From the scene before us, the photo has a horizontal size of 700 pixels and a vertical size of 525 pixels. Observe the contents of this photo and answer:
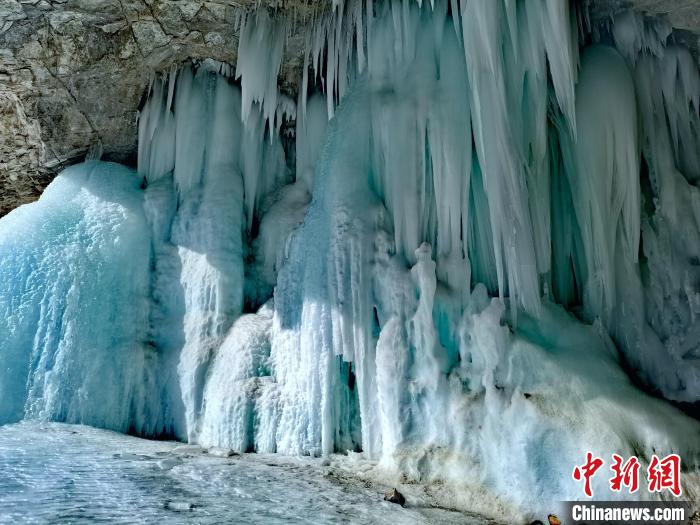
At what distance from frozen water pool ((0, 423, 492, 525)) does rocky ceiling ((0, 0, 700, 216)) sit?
373cm

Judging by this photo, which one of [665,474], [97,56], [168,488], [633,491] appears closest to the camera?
[168,488]

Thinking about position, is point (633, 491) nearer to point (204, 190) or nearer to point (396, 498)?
point (396, 498)

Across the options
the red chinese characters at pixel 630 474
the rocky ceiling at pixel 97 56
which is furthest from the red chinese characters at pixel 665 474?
the rocky ceiling at pixel 97 56

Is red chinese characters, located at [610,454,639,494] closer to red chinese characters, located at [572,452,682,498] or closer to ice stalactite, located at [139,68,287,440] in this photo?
red chinese characters, located at [572,452,682,498]

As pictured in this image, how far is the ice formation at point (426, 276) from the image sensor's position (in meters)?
4.44

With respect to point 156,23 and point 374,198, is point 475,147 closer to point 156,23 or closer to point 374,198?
point 374,198

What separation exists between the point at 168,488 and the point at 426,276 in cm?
249

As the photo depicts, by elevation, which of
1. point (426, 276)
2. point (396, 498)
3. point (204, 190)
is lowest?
point (396, 498)

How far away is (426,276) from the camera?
489 cm

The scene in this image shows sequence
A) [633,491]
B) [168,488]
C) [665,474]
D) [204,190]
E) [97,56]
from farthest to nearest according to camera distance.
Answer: [204,190], [97,56], [665,474], [633,491], [168,488]

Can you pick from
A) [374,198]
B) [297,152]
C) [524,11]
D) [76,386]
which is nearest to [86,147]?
[297,152]

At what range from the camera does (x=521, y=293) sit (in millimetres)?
4703

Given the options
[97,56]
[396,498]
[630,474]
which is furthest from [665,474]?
[97,56]

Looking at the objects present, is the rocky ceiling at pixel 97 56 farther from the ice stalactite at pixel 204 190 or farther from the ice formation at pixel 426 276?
the ice stalactite at pixel 204 190
